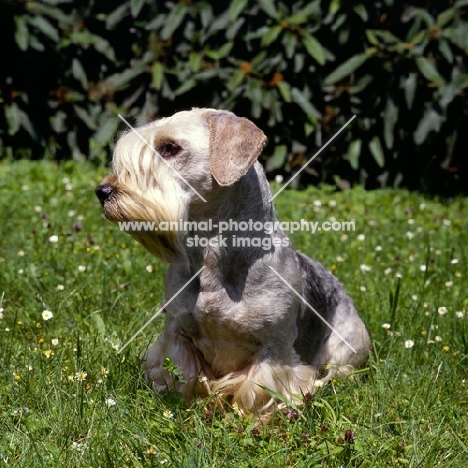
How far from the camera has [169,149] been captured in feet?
10.9

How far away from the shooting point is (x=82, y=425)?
10.0 feet

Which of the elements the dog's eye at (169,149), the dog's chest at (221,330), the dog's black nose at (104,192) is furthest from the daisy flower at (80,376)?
the dog's eye at (169,149)

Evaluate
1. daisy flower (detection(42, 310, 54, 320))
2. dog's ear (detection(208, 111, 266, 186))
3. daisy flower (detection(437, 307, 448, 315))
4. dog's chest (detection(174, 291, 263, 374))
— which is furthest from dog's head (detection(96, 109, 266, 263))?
daisy flower (detection(437, 307, 448, 315))

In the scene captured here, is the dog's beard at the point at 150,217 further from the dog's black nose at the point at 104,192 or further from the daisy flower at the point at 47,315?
the daisy flower at the point at 47,315

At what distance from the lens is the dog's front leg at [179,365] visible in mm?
3589

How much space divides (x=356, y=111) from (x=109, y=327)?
420 centimetres

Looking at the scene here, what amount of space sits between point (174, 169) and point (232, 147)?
28 centimetres

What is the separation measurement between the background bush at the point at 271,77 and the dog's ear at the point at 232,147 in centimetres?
373

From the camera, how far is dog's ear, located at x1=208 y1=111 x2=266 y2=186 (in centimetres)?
322

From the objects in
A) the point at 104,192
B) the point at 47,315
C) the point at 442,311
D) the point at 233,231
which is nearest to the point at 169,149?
the point at 104,192

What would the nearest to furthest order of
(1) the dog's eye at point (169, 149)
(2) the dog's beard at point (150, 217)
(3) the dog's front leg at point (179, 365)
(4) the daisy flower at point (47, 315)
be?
(2) the dog's beard at point (150, 217) → (1) the dog's eye at point (169, 149) → (3) the dog's front leg at point (179, 365) → (4) the daisy flower at point (47, 315)

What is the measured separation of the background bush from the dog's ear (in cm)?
373

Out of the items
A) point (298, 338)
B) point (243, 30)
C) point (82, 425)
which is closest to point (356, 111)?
point (243, 30)

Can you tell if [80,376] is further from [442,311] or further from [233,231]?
[442,311]
